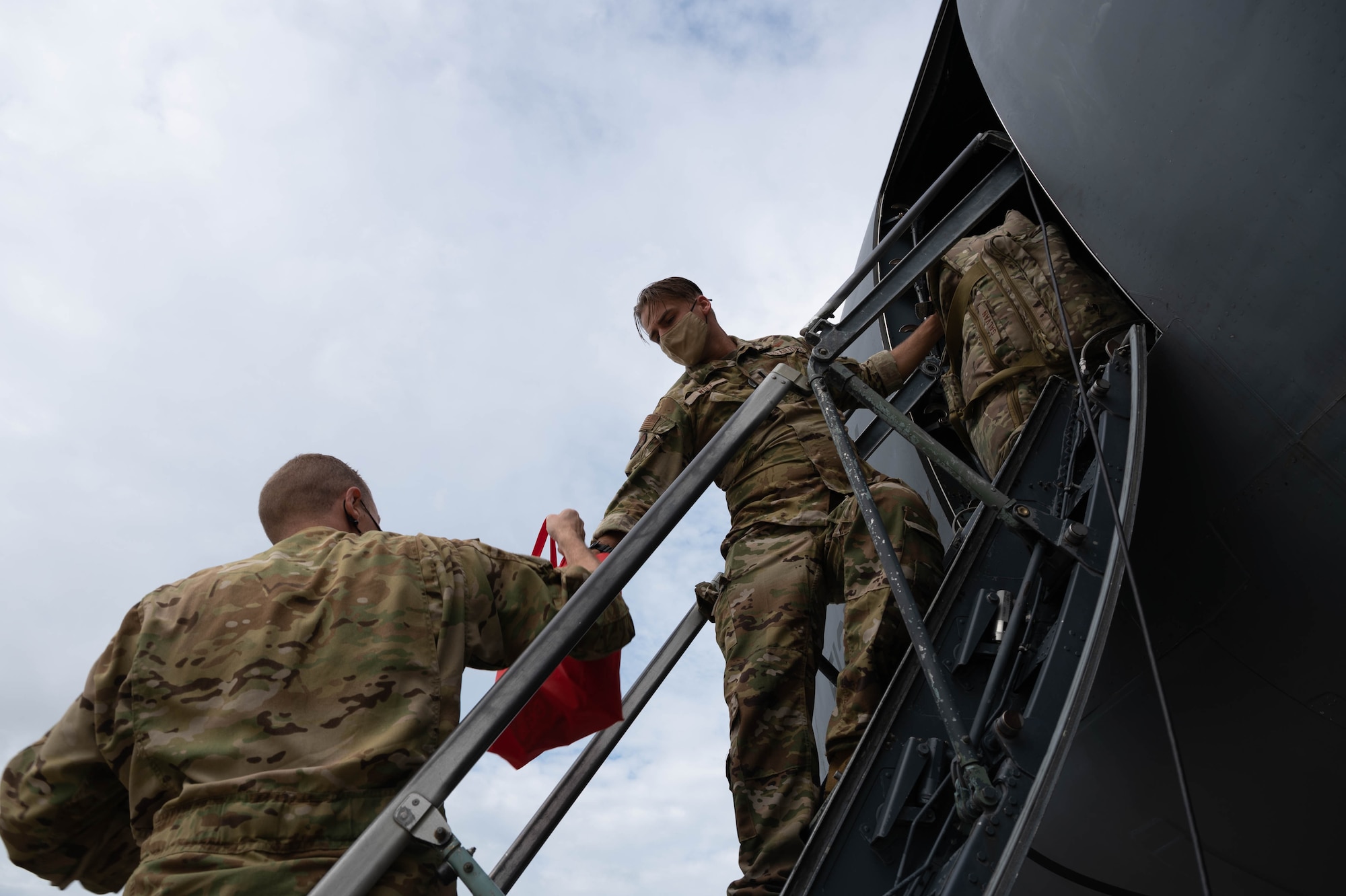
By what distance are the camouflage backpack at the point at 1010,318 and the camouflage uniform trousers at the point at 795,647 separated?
0.44 meters

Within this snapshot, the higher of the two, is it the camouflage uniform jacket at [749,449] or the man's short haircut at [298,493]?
the camouflage uniform jacket at [749,449]

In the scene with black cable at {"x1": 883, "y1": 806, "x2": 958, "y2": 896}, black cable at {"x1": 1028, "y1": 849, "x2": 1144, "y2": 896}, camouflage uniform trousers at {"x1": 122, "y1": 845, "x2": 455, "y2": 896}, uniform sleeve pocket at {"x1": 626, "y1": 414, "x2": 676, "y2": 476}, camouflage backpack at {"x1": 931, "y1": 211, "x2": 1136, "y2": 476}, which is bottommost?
camouflage uniform trousers at {"x1": 122, "y1": 845, "x2": 455, "y2": 896}

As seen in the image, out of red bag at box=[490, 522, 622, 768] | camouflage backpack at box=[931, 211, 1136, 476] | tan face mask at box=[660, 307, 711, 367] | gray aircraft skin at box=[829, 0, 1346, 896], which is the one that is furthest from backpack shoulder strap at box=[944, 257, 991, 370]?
red bag at box=[490, 522, 622, 768]

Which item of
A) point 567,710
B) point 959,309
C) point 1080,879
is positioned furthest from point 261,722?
point 1080,879

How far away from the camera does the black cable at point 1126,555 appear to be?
2125 mm

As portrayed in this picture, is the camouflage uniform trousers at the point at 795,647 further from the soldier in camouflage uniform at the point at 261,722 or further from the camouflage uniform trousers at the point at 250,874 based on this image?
the camouflage uniform trousers at the point at 250,874

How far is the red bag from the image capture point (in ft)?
10.2

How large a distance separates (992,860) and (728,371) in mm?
2565

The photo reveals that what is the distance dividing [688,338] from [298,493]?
84.6 inches

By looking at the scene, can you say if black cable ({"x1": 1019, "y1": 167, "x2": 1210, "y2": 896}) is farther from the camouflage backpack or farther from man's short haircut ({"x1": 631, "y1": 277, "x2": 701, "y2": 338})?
man's short haircut ({"x1": 631, "y1": 277, "x2": 701, "y2": 338})

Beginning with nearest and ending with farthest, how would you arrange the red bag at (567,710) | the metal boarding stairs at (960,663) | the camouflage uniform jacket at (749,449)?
the metal boarding stairs at (960,663) → the red bag at (567,710) → the camouflage uniform jacket at (749,449)

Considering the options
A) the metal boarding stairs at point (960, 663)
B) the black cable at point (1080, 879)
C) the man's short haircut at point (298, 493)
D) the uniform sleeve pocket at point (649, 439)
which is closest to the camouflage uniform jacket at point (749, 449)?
the uniform sleeve pocket at point (649, 439)

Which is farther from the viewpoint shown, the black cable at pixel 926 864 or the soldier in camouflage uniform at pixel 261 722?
the black cable at pixel 926 864

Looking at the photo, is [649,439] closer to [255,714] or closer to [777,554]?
[777,554]
